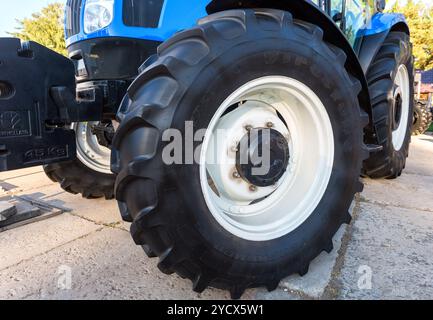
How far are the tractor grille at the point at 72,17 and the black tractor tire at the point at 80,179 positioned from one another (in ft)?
3.50

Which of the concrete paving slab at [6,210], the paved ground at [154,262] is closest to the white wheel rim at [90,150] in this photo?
the paved ground at [154,262]

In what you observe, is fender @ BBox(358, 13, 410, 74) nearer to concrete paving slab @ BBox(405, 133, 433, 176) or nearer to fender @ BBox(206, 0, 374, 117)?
fender @ BBox(206, 0, 374, 117)

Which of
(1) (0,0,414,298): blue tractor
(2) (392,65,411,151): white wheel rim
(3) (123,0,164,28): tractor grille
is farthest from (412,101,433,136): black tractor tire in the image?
(3) (123,0,164,28): tractor grille

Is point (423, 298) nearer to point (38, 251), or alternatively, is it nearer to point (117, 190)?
point (117, 190)

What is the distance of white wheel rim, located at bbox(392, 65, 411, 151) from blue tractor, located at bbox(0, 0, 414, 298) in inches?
78.7

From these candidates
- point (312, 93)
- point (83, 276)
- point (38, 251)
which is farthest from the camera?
point (38, 251)

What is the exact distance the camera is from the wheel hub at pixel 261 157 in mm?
1675

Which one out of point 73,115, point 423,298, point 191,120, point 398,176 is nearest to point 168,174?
point 191,120

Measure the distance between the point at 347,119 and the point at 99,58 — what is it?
143 centimetres

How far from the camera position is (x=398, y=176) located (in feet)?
12.5

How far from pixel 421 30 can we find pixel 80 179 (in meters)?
18.6
